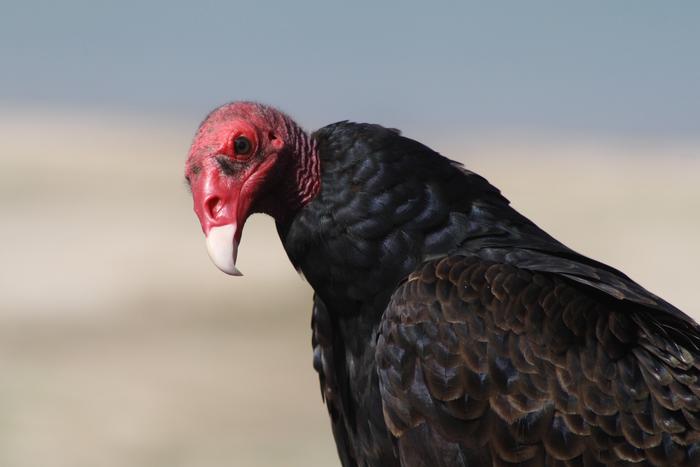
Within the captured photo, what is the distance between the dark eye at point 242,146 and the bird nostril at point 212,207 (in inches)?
7.6

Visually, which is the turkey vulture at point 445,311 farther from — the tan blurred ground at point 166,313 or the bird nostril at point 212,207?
the tan blurred ground at point 166,313

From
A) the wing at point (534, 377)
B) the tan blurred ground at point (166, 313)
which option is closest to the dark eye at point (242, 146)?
the wing at point (534, 377)

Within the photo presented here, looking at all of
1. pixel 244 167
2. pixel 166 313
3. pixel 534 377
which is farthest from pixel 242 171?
pixel 166 313

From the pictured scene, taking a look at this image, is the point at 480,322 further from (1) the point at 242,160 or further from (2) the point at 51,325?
(2) the point at 51,325

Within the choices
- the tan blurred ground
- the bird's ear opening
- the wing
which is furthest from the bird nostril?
the tan blurred ground

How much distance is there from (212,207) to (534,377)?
119 cm

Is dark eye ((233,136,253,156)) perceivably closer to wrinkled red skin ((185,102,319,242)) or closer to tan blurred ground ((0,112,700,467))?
wrinkled red skin ((185,102,319,242))

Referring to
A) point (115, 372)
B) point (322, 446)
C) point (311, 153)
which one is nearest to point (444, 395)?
point (311, 153)

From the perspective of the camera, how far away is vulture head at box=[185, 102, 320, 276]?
4.05 meters

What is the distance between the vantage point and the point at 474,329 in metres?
3.79

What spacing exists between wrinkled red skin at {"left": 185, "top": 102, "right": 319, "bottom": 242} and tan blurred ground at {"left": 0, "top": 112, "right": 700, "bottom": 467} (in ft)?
14.2

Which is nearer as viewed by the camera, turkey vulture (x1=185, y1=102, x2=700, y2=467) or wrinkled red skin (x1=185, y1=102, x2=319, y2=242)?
turkey vulture (x1=185, y1=102, x2=700, y2=467)

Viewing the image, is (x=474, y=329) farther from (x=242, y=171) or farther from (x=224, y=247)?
(x=242, y=171)

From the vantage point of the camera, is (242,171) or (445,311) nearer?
(445,311)
